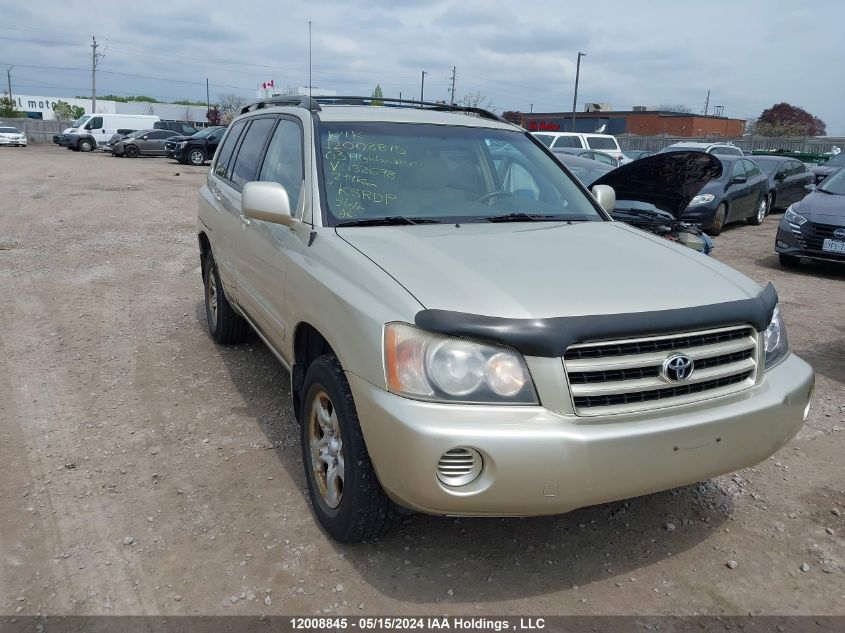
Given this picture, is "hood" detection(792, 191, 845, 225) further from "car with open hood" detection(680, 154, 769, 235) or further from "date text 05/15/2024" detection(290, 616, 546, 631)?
"date text 05/15/2024" detection(290, 616, 546, 631)

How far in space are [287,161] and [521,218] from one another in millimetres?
1344

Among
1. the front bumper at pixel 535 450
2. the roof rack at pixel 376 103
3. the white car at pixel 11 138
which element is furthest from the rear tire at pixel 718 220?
the white car at pixel 11 138

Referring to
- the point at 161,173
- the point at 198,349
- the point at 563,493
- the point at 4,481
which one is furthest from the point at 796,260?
the point at 161,173

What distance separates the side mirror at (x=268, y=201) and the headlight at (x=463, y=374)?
4.04 ft

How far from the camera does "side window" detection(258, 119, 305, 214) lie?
371 cm

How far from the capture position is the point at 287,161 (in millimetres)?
3979

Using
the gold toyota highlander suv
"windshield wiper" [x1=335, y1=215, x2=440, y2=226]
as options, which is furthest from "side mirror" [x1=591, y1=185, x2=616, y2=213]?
"windshield wiper" [x1=335, y1=215, x2=440, y2=226]

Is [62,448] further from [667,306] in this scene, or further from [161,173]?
[161,173]

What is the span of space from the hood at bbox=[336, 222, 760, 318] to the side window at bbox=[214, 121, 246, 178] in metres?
2.40

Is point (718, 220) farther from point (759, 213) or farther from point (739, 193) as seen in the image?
point (759, 213)

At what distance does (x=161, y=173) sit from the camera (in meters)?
22.9

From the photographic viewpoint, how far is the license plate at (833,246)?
29.2 ft

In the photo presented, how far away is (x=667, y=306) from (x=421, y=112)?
2279 millimetres

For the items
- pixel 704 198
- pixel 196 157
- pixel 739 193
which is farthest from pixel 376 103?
pixel 196 157
